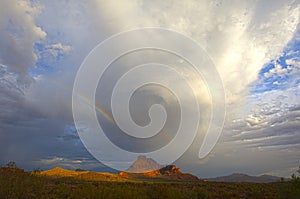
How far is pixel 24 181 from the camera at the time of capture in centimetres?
1529

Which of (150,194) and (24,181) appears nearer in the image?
(24,181)

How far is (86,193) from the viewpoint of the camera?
15.3 meters

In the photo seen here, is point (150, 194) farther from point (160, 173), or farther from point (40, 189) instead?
point (160, 173)

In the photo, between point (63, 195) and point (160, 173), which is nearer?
point (63, 195)

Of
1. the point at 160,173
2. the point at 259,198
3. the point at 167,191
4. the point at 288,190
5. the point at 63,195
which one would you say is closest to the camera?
the point at 167,191

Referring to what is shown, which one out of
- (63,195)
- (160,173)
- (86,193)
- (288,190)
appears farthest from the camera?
(160,173)

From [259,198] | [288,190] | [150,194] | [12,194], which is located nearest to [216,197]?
[259,198]

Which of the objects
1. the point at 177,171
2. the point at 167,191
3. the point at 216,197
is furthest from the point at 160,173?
the point at 167,191

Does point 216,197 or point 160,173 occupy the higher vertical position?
point 160,173

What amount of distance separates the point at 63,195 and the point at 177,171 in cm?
16467

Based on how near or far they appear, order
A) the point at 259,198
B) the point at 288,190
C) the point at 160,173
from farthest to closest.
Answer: the point at 160,173 < the point at 259,198 < the point at 288,190

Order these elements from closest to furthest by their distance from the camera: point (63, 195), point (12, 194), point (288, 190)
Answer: point (12, 194), point (288, 190), point (63, 195)

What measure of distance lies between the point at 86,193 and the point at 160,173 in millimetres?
169285

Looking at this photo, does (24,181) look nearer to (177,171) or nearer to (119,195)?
(119,195)
